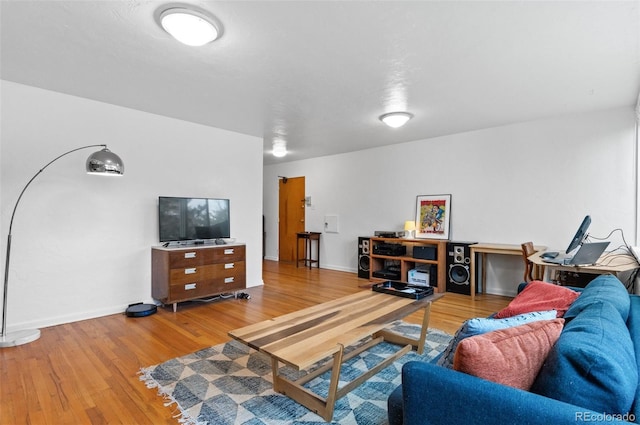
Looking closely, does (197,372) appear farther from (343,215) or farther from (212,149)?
(343,215)

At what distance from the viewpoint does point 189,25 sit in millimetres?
2012

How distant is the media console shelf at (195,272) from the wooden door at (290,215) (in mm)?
3048

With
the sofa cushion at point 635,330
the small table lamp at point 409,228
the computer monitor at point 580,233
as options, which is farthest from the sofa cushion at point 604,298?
the small table lamp at point 409,228

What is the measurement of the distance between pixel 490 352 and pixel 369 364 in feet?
5.36

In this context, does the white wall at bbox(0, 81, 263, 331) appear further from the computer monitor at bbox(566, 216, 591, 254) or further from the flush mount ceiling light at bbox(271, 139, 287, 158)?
the computer monitor at bbox(566, 216, 591, 254)

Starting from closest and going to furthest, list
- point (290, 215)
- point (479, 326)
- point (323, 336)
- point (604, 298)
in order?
point (479, 326) < point (604, 298) < point (323, 336) < point (290, 215)

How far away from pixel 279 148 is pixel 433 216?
9.78 feet

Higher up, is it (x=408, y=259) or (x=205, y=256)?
(x=205, y=256)

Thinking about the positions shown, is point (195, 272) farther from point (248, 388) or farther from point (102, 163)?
point (248, 388)

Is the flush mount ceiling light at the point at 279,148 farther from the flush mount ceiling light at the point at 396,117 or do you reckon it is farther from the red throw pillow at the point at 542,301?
the red throw pillow at the point at 542,301

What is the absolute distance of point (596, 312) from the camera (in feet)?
4.01

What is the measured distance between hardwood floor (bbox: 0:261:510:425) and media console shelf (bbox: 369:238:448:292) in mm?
434

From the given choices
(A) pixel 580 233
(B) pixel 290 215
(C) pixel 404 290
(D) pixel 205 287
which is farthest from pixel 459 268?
(B) pixel 290 215

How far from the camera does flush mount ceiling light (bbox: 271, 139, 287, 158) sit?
216 inches
